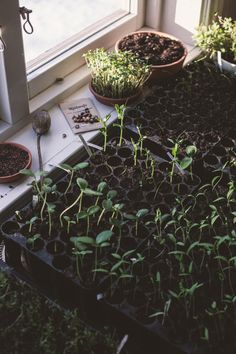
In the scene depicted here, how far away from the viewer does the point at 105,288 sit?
1452 millimetres

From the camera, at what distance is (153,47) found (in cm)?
219

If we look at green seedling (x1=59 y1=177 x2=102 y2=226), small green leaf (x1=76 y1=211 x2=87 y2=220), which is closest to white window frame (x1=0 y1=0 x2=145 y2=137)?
green seedling (x1=59 y1=177 x2=102 y2=226)

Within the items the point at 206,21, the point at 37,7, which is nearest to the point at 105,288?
the point at 37,7

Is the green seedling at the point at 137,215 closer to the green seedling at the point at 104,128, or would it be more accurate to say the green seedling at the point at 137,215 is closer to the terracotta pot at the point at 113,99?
the green seedling at the point at 104,128

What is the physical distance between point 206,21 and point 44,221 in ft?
4.01

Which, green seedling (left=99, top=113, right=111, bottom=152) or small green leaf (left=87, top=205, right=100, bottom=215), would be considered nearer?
small green leaf (left=87, top=205, right=100, bottom=215)

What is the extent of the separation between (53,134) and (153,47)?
57cm

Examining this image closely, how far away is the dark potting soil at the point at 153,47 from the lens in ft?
7.02

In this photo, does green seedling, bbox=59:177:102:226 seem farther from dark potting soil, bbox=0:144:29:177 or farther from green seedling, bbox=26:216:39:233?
dark potting soil, bbox=0:144:29:177

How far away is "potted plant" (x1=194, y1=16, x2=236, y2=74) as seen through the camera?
7.10 ft

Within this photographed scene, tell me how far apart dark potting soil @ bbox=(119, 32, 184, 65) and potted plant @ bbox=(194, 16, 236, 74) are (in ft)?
0.31

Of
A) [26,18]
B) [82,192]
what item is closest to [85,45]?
[26,18]

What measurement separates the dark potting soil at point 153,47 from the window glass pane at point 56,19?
0.54 ft

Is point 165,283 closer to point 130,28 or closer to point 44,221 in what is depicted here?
point 44,221
